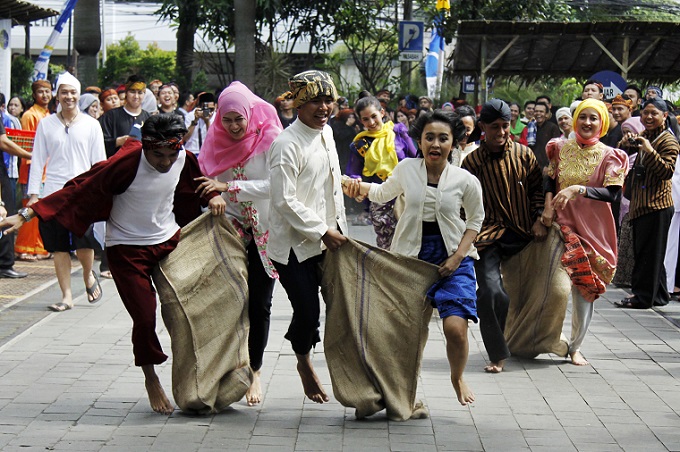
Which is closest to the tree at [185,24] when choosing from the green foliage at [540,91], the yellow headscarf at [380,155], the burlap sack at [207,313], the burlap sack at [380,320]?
the green foliage at [540,91]

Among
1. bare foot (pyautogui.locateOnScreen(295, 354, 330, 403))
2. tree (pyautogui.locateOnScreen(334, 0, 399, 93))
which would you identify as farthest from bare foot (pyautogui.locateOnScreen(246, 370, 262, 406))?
tree (pyautogui.locateOnScreen(334, 0, 399, 93))

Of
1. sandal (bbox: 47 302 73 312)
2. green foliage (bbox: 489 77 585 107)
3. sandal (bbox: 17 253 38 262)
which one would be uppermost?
green foliage (bbox: 489 77 585 107)

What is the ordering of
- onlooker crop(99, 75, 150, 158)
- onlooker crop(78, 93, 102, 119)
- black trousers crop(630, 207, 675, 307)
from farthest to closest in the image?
onlooker crop(78, 93, 102, 119) < onlooker crop(99, 75, 150, 158) < black trousers crop(630, 207, 675, 307)

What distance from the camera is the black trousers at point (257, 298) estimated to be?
20.9 feet

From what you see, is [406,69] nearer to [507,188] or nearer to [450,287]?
[507,188]

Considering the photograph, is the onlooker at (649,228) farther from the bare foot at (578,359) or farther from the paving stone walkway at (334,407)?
the bare foot at (578,359)

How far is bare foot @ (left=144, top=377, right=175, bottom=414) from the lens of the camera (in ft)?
20.1

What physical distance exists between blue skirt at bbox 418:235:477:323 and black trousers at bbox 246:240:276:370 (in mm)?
925

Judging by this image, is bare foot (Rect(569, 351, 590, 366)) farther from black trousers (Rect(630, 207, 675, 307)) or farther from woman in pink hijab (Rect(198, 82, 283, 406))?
black trousers (Rect(630, 207, 675, 307))

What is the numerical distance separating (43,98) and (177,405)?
27.1ft

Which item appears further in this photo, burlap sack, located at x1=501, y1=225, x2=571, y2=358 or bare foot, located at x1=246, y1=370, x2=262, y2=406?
burlap sack, located at x1=501, y1=225, x2=571, y2=358

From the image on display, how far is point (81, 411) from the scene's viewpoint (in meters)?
6.23

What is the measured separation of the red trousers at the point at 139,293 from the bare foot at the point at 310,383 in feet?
2.50

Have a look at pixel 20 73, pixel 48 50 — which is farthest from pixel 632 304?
pixel 20 73
